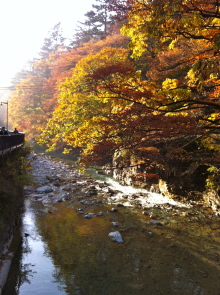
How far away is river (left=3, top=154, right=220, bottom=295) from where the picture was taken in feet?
21.6

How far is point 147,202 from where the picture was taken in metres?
13.6

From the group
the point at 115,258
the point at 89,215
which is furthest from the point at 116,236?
the point at 89,215

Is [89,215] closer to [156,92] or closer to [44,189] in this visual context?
[44,189]

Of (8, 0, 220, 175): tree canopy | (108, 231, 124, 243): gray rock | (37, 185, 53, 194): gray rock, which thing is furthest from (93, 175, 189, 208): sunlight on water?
(37, 185, 53, 194): gray rock

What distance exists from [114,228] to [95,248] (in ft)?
5.94

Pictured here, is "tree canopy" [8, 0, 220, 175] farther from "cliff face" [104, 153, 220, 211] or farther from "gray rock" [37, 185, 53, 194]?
"gray rock" [37, 185, 53, 194]

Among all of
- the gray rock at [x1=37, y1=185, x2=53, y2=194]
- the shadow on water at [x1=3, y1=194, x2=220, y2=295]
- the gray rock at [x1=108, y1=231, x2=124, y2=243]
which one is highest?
the gray rock at [x1=37, y1=185, x2=53, y2=194]

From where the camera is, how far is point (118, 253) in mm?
8195

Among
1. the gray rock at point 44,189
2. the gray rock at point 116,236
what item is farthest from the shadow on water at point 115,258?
the gray rock at point 44,189

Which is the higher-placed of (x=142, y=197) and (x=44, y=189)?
(x=44, y=189)

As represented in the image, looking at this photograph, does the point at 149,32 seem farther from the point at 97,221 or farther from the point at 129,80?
the point at 97,221

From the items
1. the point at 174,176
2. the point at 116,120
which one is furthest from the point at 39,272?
the point at 174,176

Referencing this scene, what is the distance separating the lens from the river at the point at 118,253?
6.59 meters

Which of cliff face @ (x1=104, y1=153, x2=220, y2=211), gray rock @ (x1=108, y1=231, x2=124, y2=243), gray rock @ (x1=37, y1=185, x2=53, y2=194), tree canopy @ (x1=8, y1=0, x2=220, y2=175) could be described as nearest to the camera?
tree canopy @ (x1=8, y1=0, x2=220, y2=175)
